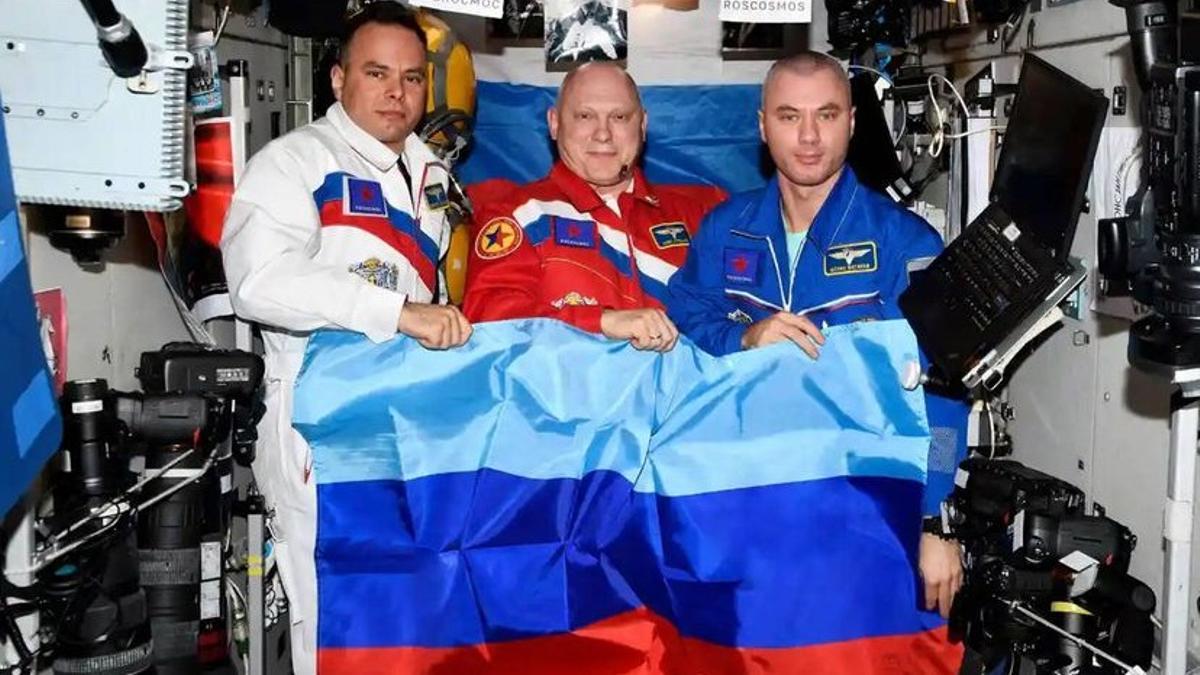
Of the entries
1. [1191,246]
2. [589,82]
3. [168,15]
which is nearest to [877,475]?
[1191,246]

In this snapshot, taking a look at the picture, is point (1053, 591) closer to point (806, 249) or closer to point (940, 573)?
point (940, 573)

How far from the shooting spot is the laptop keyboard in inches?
112

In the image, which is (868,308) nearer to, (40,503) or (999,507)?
(999,507)

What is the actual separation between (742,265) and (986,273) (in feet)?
2.19

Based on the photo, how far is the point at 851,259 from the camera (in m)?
3.25

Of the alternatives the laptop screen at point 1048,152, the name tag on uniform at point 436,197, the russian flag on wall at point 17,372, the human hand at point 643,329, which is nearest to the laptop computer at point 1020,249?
the laptop screen at point 1048,152

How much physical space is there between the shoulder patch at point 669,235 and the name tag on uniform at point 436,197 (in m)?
0.60

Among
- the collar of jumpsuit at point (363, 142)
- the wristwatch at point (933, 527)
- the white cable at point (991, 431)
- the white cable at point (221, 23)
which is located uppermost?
the white cable at point (221, 23)

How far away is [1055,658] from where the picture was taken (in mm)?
2748

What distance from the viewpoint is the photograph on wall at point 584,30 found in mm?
4590

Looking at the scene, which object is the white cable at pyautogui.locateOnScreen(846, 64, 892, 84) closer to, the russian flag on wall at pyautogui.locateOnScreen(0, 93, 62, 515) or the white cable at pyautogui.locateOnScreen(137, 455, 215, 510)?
the white cable at pyautogui.locateOnScreen(137, 455, 215, 510)

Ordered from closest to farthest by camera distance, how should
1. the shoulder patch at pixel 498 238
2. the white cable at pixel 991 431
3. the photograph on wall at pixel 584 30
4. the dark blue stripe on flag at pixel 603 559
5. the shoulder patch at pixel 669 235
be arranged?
the dark blue stripe on flag at pixel 603 559, the shoulder patch at pixel 498 238, the white cable at pixel 991 431, the shoulder patch at pixel 669 235, the photograph on wall at pixel 584 30

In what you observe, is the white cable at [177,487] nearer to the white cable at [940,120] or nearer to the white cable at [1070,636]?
the white cable at [1070,636]

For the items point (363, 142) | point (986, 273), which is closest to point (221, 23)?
point (363, 142)
